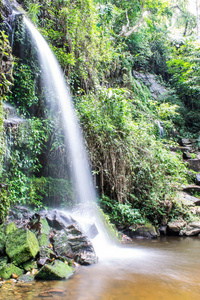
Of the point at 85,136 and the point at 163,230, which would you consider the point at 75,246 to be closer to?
the point at 85,136

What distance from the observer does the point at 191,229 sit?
779cm

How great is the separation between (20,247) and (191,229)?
20.7 feet

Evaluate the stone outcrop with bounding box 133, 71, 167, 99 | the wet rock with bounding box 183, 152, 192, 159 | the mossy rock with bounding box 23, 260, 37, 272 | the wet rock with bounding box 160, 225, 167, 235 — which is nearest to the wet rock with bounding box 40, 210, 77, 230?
the mossy rock with bounding box 23, 260, 37, 272

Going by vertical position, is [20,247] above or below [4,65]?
below

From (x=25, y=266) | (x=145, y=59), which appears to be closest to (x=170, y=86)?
(x=145, y=59)

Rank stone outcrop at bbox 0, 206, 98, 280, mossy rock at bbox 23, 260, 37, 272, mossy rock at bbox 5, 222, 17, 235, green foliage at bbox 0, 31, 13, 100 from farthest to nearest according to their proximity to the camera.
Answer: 1. green foliage at bbox 0, 31, 13, 100
2. mossy rock at bbox 5, 222, 17, 235
3. mossy rock at bbox 23, 260, 37, 272
4. stone outcrop at bbox 0, 206, 98, 280

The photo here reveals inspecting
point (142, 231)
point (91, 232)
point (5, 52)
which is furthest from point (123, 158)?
point (5, 52)

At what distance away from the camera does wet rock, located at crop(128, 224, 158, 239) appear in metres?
7.19

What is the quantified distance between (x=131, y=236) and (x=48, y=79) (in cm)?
607

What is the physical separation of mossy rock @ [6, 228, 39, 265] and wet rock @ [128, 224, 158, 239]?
4185 millimetres

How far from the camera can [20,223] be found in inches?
191

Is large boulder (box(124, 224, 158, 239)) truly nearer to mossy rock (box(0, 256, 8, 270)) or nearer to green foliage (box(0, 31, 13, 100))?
mossy rock (box(0, 256, 8, 270))

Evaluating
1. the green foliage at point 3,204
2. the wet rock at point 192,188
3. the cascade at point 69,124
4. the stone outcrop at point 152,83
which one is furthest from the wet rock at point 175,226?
the stone outcrop at point 152,83

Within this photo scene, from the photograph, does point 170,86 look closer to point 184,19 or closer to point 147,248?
point 184,19
